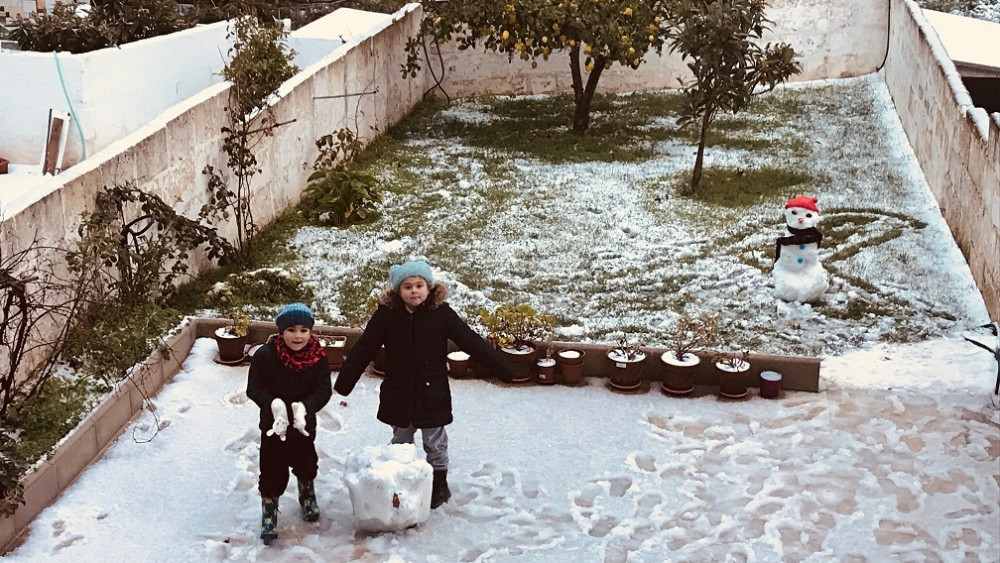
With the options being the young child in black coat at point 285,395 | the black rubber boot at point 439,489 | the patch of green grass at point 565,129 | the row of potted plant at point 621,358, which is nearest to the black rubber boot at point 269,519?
the young child in black coat at point 285,395

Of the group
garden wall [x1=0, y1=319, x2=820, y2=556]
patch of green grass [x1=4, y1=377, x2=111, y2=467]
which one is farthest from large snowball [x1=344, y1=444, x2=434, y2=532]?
patch of green grass [x1=4, y1=377, x2=111, y2=467]

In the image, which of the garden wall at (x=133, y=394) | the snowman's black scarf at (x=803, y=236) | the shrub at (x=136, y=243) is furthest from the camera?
the snowman's black scarf at (x=803, y=236)

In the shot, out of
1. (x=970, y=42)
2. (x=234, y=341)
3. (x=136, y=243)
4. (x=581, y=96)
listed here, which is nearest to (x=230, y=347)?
(x=234, y=341)

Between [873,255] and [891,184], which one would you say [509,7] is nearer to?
[891,184]

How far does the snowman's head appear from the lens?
9.06 m

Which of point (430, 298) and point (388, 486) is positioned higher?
point (430, 298)

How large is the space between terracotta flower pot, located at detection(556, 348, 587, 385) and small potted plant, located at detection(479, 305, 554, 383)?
0.67 feet

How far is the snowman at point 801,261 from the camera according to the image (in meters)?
9.13

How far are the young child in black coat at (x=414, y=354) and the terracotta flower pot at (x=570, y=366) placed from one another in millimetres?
1752

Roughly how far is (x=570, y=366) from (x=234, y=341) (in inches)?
94.9

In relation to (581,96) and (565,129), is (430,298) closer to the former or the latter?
(581,96)

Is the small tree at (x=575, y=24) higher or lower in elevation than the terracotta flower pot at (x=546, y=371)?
higher

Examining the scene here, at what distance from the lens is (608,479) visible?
6.77m

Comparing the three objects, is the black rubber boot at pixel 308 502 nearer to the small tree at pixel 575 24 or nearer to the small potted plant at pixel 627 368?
the small potted plant at pixel 627 368
